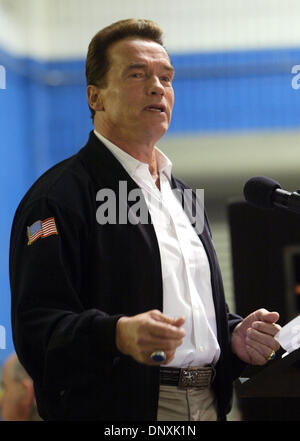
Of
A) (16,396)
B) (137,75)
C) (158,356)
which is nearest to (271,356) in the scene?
(158,356)

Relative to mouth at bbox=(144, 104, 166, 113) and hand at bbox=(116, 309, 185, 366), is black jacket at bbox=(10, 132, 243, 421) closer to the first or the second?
hand at bbox=(116, 309, 185, 366)

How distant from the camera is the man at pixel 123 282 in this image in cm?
125

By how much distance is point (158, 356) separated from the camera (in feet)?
3.71

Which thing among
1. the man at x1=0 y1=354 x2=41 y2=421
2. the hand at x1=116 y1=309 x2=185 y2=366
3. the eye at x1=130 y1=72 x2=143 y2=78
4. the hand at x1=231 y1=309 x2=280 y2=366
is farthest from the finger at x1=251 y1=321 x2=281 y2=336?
the man at x1=0 y1=354 x2=41 y2=421

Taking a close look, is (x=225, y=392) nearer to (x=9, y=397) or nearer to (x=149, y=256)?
(x=149, y=256)

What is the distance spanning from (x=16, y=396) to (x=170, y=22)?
97.2 inches

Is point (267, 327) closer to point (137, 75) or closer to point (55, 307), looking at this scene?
point (55, 307)

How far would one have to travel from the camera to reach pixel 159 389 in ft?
4.47

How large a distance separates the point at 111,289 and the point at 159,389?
0.67 ft

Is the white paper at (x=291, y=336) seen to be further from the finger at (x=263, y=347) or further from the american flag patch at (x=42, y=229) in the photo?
the american flag patch at (x=42, y=229)

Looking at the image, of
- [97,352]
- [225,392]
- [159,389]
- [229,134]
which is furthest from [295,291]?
[229,134]

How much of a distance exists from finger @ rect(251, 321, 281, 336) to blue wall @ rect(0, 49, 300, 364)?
245cm

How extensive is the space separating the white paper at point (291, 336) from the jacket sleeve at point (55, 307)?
320 millimetres

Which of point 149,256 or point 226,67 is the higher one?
point 226,67
